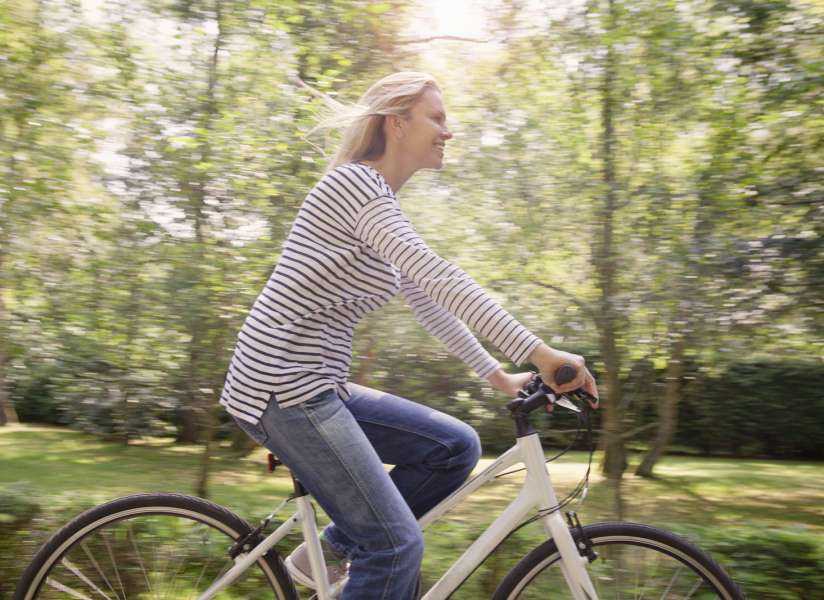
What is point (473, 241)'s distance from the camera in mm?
6055

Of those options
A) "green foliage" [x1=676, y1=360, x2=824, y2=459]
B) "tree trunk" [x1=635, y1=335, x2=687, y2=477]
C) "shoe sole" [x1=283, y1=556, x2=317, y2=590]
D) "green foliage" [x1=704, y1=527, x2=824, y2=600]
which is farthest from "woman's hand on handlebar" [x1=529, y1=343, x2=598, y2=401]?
"green foliage" [x1=676, y1=360, x2=824, y2=459]

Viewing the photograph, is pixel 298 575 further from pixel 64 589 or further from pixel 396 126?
pixel 396 126

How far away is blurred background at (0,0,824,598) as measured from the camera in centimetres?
545

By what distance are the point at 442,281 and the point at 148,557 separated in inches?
67.9

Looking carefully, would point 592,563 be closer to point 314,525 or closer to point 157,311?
point 314,525

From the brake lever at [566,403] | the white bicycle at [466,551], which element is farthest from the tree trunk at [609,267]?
the brake lever at [566,403]

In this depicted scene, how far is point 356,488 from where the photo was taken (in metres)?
2.42

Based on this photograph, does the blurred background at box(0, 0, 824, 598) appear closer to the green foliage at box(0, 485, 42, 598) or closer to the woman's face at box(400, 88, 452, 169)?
the green foliage at box(0, 485, 42, 598)

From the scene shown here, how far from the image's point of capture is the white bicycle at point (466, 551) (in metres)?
2.52

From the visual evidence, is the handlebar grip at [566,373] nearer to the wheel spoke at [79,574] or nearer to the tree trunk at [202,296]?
the wheel spoke at [79,574]

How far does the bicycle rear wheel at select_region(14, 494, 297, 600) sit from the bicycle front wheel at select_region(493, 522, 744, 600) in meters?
0.76

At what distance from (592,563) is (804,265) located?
3.63 meters

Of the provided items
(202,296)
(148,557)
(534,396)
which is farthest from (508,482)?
(534,396)

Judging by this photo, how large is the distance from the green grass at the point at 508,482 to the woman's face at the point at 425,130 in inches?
150
